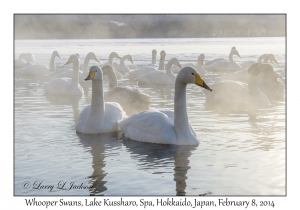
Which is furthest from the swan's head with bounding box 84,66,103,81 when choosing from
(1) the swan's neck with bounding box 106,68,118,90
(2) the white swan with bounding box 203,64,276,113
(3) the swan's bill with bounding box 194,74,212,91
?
(1) the swan's neck with bounding box 106,68,118,90

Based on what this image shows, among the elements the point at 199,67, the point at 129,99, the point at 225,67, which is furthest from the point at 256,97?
the point at 225,67

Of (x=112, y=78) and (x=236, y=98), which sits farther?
(x=112, y=78)

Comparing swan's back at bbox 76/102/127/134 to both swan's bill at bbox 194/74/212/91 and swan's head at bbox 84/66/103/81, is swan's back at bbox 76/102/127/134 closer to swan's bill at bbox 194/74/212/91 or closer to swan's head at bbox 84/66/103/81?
swan's head at bbox 84/66/103/81

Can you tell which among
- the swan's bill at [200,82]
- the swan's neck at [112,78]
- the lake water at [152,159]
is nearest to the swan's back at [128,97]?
the lake water at [152,159]

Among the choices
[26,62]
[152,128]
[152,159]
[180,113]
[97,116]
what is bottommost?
[152,159]

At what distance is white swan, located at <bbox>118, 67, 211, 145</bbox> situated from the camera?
10.4 m

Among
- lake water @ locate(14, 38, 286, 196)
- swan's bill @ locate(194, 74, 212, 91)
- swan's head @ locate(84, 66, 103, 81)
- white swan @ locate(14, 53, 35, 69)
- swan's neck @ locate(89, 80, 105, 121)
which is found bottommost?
lake water @ locate(14, 38, 286, 196)

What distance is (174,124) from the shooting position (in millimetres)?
10586

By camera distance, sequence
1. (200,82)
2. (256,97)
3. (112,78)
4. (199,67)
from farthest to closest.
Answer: (199,67) → (112,78) → (256,97) → (200,82)

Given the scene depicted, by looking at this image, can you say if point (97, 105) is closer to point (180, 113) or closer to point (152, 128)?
point (152, 128)

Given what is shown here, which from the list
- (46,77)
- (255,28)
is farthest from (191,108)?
(46,77)

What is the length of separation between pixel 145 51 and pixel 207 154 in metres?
32.3

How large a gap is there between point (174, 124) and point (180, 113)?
0.27m

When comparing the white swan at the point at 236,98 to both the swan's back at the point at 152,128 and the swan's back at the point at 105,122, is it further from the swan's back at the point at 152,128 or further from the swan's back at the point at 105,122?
the swan's back at the point at 152,128
